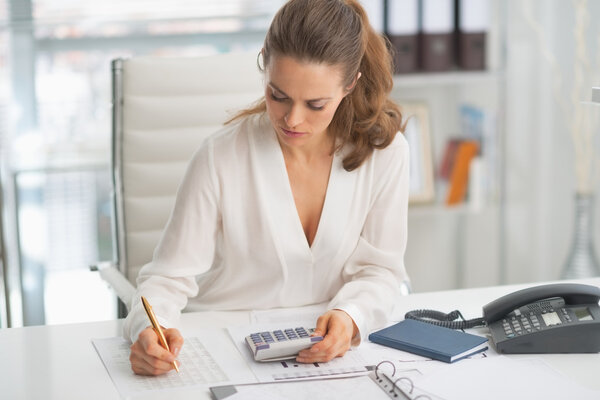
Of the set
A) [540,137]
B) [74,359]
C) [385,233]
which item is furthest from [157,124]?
[540,137]

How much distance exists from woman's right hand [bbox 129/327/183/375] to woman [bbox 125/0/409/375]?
0.13m

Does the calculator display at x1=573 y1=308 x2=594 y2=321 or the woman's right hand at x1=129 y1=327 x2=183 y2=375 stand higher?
the calculator display at x1=573 y1=308 x2=594 y2=321

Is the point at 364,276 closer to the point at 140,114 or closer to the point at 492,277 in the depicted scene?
the point at 140,114

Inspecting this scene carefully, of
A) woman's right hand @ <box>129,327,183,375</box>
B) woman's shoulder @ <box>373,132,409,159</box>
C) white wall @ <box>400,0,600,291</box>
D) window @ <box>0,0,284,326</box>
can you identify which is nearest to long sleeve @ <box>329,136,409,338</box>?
woman's shoulder @ <box>373,132,409,159</box>

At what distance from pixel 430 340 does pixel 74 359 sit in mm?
588

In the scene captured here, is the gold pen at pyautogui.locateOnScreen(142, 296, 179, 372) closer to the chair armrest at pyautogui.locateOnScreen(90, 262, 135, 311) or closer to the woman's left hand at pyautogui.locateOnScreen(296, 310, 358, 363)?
the woman's left hand at pyautogui.locateOnScreen(296, 310, 358, 363)

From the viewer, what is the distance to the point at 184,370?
4.29ft

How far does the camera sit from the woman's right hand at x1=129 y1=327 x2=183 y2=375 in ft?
4.17

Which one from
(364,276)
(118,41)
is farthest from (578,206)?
(118,41)

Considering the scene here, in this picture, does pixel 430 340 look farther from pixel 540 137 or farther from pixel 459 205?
pixel 540 137

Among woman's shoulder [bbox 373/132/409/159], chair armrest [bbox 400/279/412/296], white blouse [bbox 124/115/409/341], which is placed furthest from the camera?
chair armrest [bbox 400/279/412/296]

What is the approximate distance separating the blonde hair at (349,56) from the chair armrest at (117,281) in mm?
439

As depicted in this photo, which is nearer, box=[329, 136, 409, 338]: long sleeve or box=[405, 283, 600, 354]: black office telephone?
box=[405, 283, 600, 354]: black office telephone

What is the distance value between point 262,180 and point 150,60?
1.79 ft
